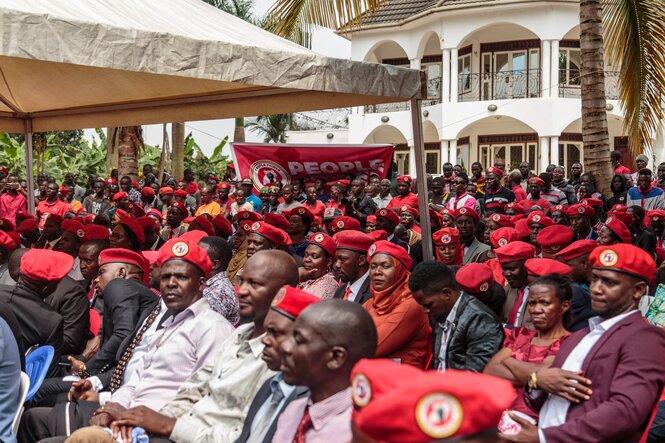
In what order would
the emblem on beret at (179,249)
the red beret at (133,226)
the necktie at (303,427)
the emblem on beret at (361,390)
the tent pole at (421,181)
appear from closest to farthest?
1. the emblem on beret at (361,390)
2. the necktie at (303,427)
3. the emblem on beret at (179,249)
4. the tent pole at (421,181)
5. the red beret at (133,226)

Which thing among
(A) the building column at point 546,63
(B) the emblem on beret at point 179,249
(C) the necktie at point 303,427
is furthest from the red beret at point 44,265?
(A) the building column at point 546,63

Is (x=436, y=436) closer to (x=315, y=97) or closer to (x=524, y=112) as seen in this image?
(x=315, y=97)

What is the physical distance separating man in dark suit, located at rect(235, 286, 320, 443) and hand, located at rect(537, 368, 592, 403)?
1122 mm

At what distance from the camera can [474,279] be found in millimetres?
5535

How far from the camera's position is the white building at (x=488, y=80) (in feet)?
88.2

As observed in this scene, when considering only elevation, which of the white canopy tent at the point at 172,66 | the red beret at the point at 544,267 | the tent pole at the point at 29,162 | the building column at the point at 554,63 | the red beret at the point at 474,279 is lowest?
the red beret at the point at 474,279

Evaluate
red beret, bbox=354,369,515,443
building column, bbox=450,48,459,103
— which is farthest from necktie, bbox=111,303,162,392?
building column, bbox=450,48,459,103

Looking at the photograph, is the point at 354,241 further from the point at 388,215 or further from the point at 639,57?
the point at 639,57

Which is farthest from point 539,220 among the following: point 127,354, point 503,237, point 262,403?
point 262,403

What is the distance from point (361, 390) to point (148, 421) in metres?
2.22

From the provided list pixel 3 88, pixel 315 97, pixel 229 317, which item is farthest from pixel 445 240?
pixel 3 88

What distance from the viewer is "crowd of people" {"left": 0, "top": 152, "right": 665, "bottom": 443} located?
3148mm

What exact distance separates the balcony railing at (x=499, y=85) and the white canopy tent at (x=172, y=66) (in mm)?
20844

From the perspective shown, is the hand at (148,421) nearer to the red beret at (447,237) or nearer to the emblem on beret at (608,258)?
the emblem on beret at (608,258)
